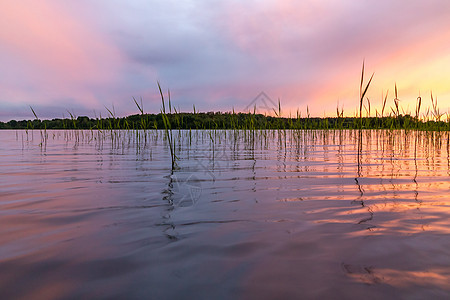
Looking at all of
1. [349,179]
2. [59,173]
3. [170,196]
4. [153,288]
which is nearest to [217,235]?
[153,288]

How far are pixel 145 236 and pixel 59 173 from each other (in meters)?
3.24

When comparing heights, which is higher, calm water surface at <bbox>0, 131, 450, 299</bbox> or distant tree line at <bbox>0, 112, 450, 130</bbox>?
distant tree line at <bbox>0, 112, 450, 130</bbox>

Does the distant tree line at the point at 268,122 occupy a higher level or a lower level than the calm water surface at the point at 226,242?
higher

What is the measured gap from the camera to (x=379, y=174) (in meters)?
3.96

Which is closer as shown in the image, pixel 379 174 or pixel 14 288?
pixel 14 288

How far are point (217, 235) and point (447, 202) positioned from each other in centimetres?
208

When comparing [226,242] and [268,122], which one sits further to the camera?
[268,122]

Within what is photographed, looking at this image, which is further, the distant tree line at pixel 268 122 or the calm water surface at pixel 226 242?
the distant tree line at pixel 268 122

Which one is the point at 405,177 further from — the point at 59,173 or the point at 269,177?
the point at 59,173

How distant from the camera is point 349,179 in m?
3.57

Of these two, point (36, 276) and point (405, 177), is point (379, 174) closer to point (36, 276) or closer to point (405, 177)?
point (405, 177)

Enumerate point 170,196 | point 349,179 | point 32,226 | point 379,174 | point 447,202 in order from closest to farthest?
point 32,226 → point 447,202 → point 170,196 → point 349,179 → point 379,174

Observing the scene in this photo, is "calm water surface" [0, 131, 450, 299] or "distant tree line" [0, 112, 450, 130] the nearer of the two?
"calm water surface" [0, 131, 450, 299]

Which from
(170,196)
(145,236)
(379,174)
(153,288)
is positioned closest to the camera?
(153,288)
